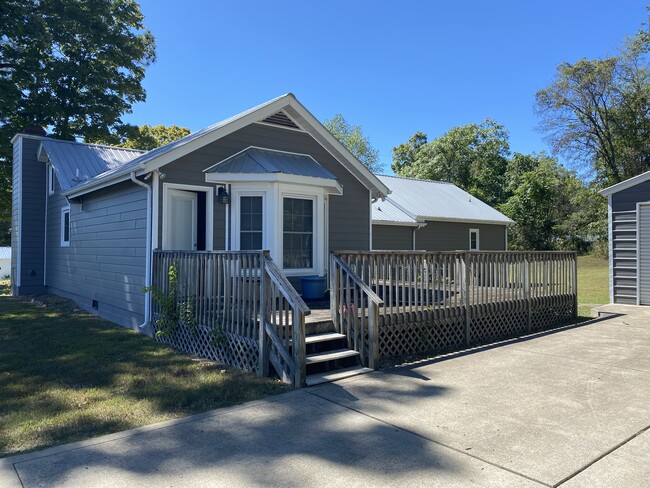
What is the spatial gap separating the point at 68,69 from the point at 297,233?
18602 mm

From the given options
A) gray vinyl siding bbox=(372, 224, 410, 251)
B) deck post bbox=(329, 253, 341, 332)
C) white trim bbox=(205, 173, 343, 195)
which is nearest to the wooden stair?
deck post bbox=(329, 253, 341, 332)

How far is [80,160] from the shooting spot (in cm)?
1402

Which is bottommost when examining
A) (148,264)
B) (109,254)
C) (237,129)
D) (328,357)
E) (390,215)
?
(328,357)

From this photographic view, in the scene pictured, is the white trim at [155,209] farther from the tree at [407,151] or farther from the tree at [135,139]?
the tree at [407,151]

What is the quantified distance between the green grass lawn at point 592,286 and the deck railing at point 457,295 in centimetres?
262

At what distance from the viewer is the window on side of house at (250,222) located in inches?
345

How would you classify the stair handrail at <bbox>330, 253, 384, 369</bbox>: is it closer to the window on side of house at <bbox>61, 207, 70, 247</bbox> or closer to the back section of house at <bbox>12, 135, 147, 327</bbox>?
the back section of house at <bbox>12, 135, 147, 327</bbox>

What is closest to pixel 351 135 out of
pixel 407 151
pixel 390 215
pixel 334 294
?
pixel 407 151

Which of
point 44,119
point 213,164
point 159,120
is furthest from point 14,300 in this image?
point 159,120

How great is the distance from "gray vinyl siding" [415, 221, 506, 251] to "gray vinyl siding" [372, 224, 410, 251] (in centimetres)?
69

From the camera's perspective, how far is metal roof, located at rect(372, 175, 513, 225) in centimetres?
2062

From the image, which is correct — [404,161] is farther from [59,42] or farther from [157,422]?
[157,422]

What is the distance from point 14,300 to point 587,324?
15629mm

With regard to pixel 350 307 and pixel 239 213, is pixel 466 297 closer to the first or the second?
pixel 350 307
